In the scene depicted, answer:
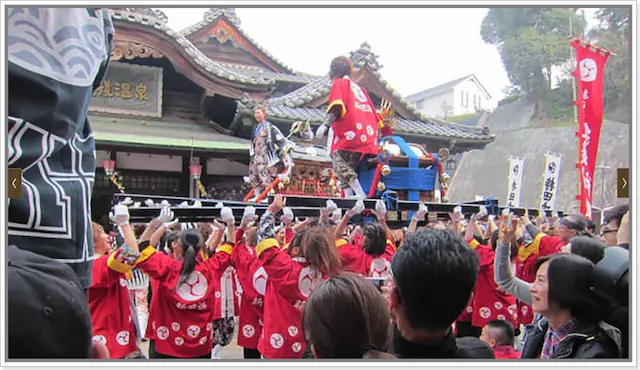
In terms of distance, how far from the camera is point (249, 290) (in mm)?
3586

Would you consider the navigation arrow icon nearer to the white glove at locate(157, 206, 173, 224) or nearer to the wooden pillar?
the white glove at locate(157, 206, 173, 224)

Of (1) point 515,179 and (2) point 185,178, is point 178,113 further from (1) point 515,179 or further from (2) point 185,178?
(1) point 515,179

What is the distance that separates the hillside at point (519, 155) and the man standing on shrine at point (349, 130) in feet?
15.0

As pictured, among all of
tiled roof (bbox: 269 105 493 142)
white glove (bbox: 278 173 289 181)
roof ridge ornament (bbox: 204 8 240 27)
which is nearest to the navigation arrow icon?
white glove (bbox: 278 173 289 181)

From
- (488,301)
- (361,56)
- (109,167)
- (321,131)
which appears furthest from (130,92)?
(488,301)

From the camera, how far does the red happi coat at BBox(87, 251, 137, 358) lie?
272cm

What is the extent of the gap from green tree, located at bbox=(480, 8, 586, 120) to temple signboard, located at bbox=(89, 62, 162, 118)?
5684 millimetres

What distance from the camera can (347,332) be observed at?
1.47 m

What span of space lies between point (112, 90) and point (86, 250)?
7.50 metres

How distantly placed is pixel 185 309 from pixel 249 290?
20.1 inches

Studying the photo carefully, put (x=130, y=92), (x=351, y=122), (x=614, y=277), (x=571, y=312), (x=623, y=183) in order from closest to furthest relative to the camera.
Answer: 1. (x=614, y=277)
2. (x=571, y=312)
3. (x=623, y=183)
4. (x=351, y=122)
5. (x=130, y=92)

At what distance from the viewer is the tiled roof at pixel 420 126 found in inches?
329

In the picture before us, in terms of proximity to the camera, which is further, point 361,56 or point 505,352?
point 361,56

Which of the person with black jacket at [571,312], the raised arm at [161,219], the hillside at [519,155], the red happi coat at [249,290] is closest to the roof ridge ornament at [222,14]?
the hillside at [519,155]
